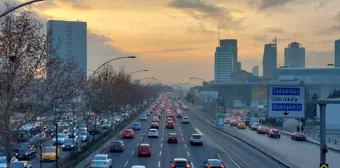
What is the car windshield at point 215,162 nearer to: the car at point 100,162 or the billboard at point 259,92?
the car at point 100,162

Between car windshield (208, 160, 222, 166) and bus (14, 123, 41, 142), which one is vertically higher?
bus (14, 123, 41, 142)

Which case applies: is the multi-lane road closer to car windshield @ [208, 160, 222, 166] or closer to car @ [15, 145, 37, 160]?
car windshield @ [208, 160, 222, 166]

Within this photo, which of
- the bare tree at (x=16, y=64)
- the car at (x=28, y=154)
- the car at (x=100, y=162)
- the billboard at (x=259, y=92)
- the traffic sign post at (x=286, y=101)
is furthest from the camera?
the billboard at (x=259, y=92)

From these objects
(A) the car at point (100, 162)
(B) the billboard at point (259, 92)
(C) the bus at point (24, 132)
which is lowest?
(A) the car at point (100, 162)

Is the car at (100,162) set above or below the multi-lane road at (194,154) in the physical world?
above

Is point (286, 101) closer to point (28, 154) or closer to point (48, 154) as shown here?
point (48, 154)

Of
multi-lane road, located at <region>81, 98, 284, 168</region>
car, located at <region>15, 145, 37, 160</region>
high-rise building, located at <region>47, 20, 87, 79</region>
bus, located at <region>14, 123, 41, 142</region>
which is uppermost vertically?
high-rise building, located at <region>47, 20, 87, 79</region>

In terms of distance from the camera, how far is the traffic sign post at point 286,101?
24.1m

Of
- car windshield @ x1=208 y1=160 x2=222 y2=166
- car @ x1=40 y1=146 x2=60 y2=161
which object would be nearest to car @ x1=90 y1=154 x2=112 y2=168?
car windshield @ x1=208 y1=160 x2=222 y2=166

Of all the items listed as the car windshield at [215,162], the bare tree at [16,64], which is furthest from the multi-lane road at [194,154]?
the bare tree at [16,64]

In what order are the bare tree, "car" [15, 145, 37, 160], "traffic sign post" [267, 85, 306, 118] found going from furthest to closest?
1. "car" [15, 145, 37, 160]
2. "traffic sign post" [267, 85, 306, 118]
3. the bare tree

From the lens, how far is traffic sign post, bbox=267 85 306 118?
24106 millimetres

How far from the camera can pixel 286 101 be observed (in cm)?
2438

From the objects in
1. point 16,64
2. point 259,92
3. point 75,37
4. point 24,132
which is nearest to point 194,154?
point 24,132
